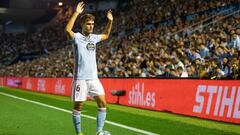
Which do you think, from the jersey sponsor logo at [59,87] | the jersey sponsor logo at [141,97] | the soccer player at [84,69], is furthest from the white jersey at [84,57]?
the jersey sponsor logo at [59,87]

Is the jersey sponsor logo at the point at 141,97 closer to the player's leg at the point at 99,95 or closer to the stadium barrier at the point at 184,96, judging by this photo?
the stadium barrier at the point at 184,96

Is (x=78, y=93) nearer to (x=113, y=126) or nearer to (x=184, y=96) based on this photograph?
(x=113, y=126)

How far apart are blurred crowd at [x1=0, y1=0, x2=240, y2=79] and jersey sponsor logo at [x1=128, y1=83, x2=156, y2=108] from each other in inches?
36.9

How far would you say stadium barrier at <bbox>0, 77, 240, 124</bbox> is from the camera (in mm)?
12109

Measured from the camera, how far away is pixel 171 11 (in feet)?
98.6

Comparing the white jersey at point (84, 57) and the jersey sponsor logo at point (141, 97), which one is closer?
the white jersey at point (84, 57)

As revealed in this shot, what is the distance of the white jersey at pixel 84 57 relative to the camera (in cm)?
851

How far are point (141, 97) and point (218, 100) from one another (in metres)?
5.34

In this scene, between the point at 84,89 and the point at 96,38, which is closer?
the point at 84,89

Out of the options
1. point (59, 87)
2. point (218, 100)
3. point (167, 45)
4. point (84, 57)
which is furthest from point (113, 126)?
point (59, 87)

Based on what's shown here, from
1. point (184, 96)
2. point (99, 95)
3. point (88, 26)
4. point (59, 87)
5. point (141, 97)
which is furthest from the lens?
point (59, 87)

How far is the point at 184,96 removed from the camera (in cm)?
1452

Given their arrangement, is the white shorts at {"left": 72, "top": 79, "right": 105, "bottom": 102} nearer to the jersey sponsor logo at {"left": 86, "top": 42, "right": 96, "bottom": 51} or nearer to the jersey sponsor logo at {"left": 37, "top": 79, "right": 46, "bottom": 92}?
the jersey sponsor logo at {"left": 86, "top": 42, "right": 96, "bottom": 51}

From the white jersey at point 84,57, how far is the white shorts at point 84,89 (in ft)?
0.31
